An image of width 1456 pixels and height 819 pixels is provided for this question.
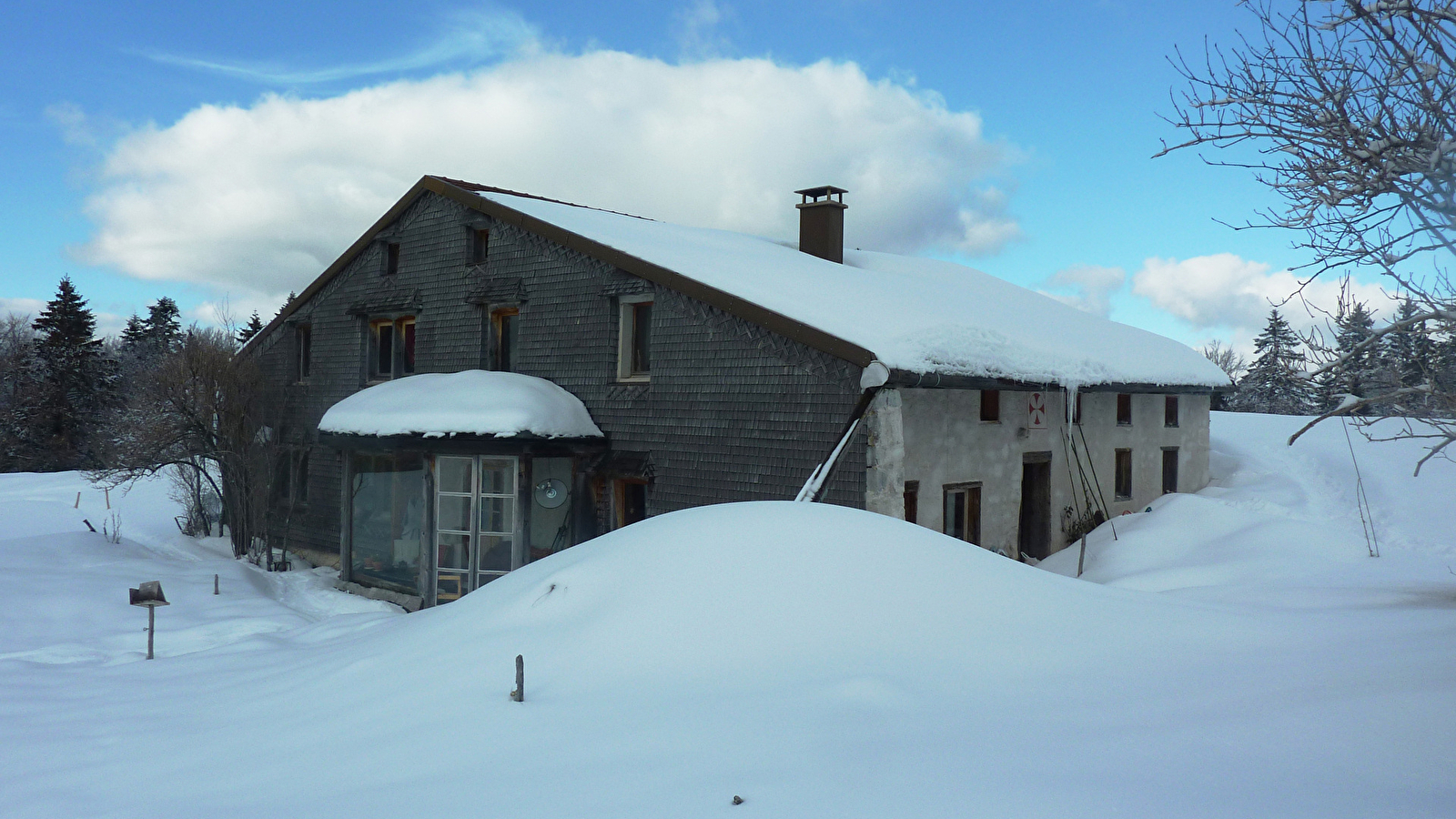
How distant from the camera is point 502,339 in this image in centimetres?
1581

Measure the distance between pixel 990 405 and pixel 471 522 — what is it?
7.71 metres

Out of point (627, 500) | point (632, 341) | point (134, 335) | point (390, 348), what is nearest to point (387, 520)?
point (390, 348)

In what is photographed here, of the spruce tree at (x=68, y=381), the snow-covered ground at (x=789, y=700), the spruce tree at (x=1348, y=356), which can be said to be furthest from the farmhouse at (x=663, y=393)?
the spruce tree at (x=68, y=381)

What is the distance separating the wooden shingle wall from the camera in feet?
38.1

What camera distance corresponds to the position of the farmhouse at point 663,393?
11641 mm

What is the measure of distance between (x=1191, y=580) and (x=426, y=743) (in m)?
8.94

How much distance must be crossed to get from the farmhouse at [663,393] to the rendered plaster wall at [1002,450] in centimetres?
4

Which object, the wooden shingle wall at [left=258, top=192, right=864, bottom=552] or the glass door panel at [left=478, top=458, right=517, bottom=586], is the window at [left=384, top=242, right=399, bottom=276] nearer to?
the wooden shingle wall at [left=258, top=192, right=864, bottom=552]

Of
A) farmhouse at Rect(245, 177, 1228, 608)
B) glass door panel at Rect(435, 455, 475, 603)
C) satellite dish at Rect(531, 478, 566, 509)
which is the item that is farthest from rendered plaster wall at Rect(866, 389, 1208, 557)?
glass door panel at Rect(435, 455, 475, 603)

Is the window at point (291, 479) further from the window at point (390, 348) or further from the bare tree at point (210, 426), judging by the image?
the window at point (390, 348)

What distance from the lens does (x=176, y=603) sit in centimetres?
1341

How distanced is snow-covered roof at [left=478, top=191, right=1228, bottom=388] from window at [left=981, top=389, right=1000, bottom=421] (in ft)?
2.07

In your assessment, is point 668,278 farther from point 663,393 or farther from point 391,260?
point 391,260

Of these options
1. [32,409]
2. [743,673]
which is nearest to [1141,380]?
[743,673]
